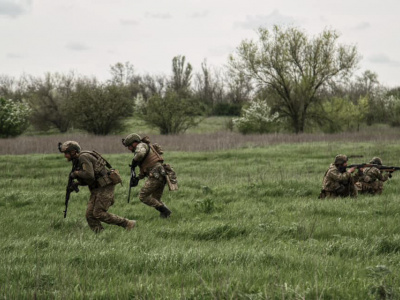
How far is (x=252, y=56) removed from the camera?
107 ft

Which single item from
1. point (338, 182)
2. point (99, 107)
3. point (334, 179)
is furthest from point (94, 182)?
point (99, 107)

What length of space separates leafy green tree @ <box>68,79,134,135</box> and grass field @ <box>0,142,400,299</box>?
69.3 feet

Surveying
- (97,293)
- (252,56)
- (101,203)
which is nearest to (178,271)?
(97,293)

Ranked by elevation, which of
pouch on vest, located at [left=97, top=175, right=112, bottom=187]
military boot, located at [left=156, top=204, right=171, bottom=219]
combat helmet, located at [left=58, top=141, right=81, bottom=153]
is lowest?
military boot, located at [left=156, top=204, right=171, bottom=219]

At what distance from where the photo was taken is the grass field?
3.77m

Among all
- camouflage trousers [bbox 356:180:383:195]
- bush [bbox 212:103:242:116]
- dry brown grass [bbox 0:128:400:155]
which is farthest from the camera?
bush [bbox 212:103:242:116]

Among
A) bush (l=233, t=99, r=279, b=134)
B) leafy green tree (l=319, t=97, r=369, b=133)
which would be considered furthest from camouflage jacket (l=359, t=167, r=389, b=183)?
leafy green tree (l=319, t=97, r=369, b=133)

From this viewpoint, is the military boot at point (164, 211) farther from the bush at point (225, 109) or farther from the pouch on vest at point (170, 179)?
the bush at point (225, 109)

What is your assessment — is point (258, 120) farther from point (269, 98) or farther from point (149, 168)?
point (149, 168)

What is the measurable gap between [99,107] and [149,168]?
85.9 feet

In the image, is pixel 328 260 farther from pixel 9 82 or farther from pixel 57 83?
pixel 9 82

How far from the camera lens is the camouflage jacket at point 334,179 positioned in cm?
918

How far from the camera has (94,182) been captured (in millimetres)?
7172

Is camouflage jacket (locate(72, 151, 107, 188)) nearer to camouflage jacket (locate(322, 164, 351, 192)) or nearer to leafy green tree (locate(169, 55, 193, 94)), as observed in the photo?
camouflage jacket (locate(322, 164, 351, 192))
